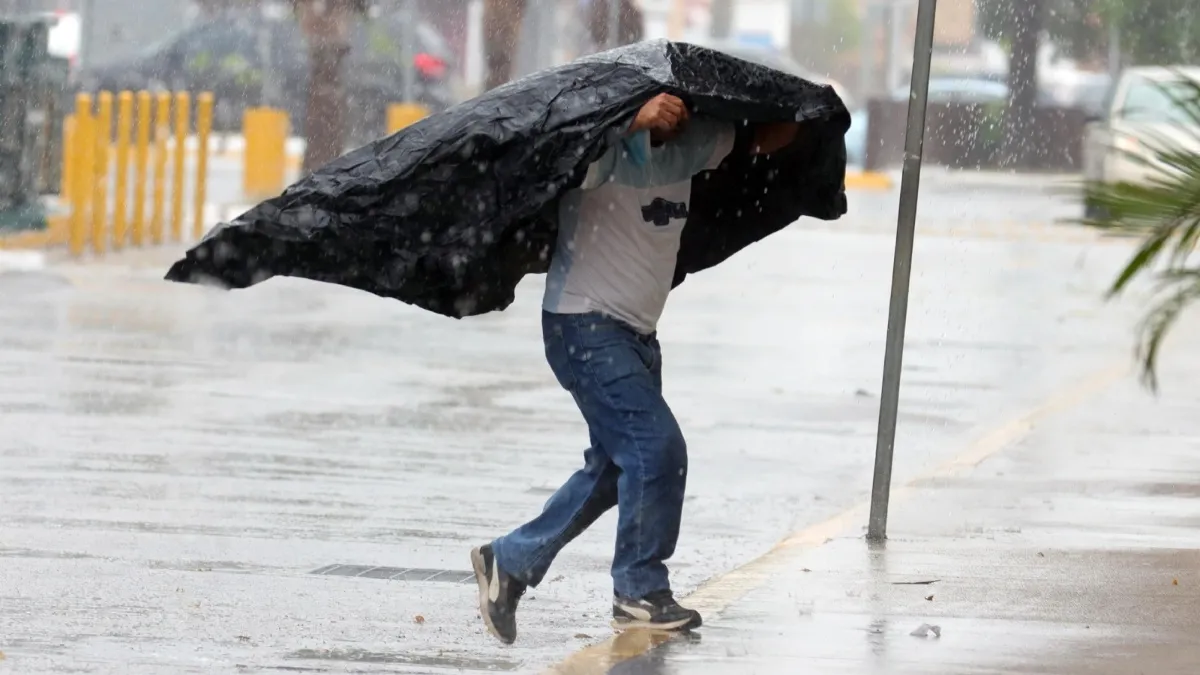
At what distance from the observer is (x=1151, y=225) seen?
22.5ft

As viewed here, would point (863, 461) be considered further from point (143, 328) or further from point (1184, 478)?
point (143, 328)

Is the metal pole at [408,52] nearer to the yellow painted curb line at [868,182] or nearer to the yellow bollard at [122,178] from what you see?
the yellow painted curb line at [868,182]

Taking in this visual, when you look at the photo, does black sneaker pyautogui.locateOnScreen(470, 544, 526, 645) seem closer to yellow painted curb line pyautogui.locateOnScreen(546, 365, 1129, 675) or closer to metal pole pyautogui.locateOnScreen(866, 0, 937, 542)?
yellow painted curb line pyautogui.locateOnScreen(546, 365, 1129, 675)

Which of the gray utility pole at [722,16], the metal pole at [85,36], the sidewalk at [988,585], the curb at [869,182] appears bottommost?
the curb at [869,182]

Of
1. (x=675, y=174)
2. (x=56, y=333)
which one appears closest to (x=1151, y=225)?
(x=675, y=174)

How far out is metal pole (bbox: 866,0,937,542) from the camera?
8.37 m

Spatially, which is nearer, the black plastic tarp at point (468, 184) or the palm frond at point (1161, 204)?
the black plastic tarp at point (468, 184)

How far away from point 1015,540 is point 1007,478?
67.0 inches

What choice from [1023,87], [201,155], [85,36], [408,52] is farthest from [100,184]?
[1023,87]

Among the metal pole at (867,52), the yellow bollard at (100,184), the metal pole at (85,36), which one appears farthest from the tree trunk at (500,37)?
the metal pole at (867,52)

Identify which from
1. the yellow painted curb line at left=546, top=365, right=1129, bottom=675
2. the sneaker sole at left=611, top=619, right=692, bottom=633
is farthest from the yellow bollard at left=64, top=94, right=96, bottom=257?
the sneaker sole at left=611, top=619, right=692, bottom=633

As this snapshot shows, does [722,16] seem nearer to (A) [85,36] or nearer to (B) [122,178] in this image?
(A) [85,36]

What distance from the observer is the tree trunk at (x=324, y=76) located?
32031mm

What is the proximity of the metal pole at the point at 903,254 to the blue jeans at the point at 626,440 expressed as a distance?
1678 millimetres
